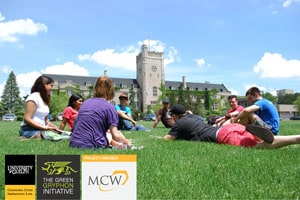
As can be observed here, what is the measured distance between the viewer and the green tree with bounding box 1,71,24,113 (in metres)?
77.6

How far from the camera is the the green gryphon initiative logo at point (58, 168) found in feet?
8.83

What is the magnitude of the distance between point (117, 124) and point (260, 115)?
3.50m

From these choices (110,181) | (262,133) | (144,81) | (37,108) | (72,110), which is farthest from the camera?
(144,81)

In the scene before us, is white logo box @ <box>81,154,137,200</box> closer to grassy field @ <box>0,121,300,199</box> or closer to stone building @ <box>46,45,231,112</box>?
grassy field @ <box>0,121,300,199</box>

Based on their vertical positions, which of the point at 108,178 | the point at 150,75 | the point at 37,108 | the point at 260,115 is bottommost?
the point at 108,178

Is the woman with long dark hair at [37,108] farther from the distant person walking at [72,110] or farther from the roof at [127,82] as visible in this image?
the roof at [127,82]

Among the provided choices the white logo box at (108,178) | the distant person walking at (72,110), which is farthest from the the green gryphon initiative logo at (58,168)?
the distant person walking at (72,110)

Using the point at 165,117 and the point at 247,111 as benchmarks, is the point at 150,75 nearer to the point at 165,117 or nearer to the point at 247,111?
the point at 165,117

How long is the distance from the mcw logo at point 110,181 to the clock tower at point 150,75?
8465cm

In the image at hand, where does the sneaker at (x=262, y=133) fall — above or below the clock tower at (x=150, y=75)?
below

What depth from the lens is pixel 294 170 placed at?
3354 millimetres

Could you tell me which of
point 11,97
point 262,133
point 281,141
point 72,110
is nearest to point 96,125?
point 262,133

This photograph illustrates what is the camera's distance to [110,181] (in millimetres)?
2553

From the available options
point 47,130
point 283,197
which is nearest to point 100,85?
point 47,130
